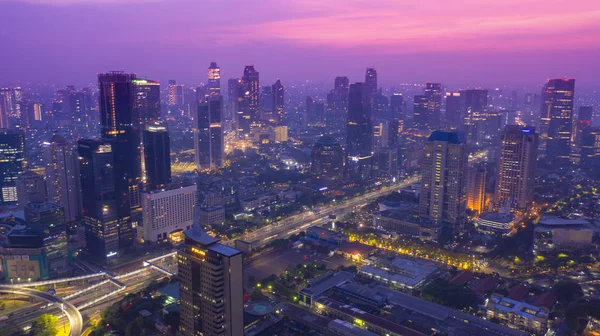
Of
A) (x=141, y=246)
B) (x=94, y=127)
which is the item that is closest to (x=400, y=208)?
(x=141, y=246)

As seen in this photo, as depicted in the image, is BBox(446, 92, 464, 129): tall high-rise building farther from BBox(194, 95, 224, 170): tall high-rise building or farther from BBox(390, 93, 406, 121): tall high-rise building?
BBox(194, 95, 224, 170): tall high-rise building

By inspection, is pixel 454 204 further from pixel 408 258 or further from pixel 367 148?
pixel 367 148

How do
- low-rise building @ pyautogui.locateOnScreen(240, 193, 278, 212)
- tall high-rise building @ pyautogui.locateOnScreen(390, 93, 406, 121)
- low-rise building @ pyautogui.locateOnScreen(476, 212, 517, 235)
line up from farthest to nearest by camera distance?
tall high-rise building @ pyautogui.locateOnScreen(390, 93, 406, 121) < low-rise building @ pyautogui.locateOnScreen(240, 193, 278, 212) < low-rise building @ pyautogui.locateOnScreen(476, 212, 517, 235)

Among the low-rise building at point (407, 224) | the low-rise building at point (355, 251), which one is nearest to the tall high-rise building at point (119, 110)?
the low-rise building at point (355, 251)

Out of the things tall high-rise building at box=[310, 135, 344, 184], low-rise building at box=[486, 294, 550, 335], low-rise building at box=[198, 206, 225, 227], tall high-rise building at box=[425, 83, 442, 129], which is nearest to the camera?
low-rise building at box=[486, 294, 550, 335]

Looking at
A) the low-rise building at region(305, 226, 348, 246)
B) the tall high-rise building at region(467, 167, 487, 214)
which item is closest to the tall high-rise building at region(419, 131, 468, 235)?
the tall high-rise building at region(467, 167, 487, 214)

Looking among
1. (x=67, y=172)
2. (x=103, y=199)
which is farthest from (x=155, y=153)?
(x=103, y=199)

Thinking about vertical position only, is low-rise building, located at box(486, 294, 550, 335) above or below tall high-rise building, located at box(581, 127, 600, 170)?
below
